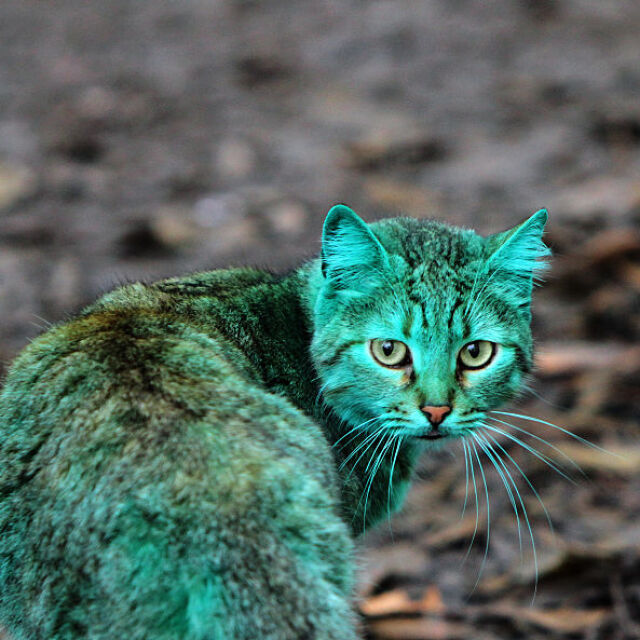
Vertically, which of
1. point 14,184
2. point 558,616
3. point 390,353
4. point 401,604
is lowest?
point 558,616

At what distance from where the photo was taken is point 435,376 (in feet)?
10.8


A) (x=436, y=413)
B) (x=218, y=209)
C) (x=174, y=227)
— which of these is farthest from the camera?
(x=218, y=209)

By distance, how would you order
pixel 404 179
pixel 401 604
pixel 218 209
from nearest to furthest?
pixel 401 604, pixel 218 209, pixel 404 179

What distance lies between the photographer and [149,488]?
91.3 inches

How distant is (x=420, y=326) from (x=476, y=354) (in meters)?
0.28

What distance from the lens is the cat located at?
230cm

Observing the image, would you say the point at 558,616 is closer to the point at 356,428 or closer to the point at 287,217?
the point at 356,428

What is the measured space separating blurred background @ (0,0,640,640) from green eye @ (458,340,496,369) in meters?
1.62

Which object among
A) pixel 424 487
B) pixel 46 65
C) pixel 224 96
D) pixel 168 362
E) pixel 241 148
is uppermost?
pixel 46 65

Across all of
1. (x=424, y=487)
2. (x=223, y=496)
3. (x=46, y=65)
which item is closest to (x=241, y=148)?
(x=46, y=65)

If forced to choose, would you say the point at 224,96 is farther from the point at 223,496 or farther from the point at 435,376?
the point at 223,496

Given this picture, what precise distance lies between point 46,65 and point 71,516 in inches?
336

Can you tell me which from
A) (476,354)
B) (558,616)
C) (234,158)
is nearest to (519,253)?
(476,354)

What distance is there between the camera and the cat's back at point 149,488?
228 cm
